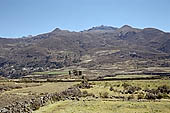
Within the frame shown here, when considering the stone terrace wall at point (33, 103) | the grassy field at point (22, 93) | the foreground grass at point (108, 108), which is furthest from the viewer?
the grassy field at point (22, 93)

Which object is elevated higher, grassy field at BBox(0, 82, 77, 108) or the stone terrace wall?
the stone terrace wall

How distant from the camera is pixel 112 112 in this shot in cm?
2630

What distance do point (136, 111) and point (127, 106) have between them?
2.91 metres

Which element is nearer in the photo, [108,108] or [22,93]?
[108,108]

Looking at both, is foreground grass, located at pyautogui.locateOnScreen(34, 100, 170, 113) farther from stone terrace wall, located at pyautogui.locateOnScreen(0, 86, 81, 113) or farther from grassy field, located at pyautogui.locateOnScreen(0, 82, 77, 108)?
grassy field, located at pyautogui.locateOnScreen(0, 82, 77, 108)

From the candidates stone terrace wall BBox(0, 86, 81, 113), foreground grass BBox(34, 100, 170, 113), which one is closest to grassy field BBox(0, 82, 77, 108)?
stone terrace wall BBox(0, 86, 81, 113)

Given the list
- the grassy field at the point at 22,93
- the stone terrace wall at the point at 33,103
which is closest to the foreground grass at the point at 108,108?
the stone terrace wall at the point at 33,103

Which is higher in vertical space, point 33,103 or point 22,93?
point 33,103

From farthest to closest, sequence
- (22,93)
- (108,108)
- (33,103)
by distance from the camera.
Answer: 1. (22,93)
2. (33,103)
3. (108,108)

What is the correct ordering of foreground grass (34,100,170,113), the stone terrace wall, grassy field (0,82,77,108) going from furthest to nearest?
grassy field (0,82,77,108) < foreground grass (34,100,170,113) < the stone terrace wall

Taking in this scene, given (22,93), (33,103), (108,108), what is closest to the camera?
(108,108)

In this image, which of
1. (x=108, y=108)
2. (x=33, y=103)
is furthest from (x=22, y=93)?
(x=108, y=108)

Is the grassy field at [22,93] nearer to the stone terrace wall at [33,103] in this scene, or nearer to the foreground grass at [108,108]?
the stone terrace wall at [33,103]

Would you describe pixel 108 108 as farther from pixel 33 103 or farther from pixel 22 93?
pixel 22 93
